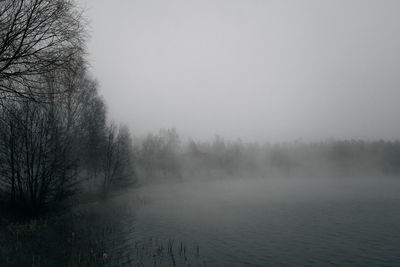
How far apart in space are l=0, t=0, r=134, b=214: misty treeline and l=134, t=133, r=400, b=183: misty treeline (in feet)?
115

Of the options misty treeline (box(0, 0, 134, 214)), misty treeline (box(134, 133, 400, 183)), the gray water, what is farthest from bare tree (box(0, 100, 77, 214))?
misty treeline (box(134, 133, 400, 183))

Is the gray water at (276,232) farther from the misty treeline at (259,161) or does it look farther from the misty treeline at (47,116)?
the misty treeline at (259,161)

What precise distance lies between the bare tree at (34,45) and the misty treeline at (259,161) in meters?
56.1

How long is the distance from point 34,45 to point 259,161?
293 ft

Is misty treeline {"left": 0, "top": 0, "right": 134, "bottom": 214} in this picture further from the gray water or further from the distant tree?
the gray water

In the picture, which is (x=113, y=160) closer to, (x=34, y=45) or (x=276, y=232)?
(x=276, y=232)

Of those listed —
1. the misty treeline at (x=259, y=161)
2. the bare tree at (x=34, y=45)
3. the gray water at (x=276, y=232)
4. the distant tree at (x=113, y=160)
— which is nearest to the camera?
the bare tree at (x=34, y=45)

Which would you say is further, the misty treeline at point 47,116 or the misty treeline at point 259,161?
the misty treeline at point 259,161

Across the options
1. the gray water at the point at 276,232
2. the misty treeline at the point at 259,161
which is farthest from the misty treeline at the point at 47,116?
the misty treeline at the point at 259,161

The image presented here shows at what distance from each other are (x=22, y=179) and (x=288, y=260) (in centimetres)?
1580

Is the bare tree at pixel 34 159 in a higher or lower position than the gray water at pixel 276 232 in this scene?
higher

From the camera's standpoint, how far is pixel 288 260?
1030cm

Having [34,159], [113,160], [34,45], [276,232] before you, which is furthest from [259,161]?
[34,45]

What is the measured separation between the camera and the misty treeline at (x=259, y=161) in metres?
64.8
